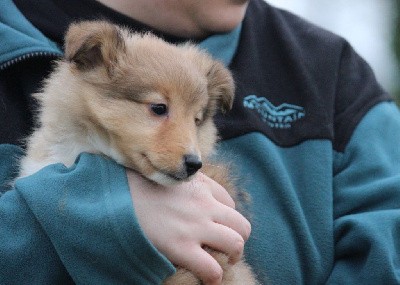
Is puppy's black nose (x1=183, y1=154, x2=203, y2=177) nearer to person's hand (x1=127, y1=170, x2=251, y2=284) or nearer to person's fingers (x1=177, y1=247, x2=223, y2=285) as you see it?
person's hand (x1=127, y1=170, x2=251, y2=284)

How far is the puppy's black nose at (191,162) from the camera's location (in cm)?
309

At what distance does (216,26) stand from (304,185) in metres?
0.78

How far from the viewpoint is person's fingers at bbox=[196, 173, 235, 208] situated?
11.2ft

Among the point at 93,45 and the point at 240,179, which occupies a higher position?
the point at 93,45

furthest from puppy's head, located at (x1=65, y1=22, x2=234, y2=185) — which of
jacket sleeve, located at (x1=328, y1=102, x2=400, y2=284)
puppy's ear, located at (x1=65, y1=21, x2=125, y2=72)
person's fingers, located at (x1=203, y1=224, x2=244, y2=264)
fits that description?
jacket sleeve, located at (x1=328, y1=102, x2=400, y2=284)

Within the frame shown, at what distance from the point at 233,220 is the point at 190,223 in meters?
0.19

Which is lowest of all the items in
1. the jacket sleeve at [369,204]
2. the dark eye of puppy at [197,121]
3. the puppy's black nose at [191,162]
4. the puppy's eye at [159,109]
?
the jacket sleeve at [369,204]

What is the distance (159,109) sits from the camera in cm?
322

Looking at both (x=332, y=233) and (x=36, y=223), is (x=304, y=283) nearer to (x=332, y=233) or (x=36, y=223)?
(x=332, y=233)

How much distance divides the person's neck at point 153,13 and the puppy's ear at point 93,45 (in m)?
0.57

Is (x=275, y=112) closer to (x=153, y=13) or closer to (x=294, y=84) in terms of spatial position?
(x=294, y=84)

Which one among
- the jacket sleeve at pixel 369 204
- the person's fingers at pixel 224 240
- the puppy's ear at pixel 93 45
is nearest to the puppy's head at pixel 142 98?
the puppy's ear at pixel 93 45

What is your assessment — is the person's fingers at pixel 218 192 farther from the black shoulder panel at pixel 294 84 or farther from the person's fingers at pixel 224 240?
the black shoulder panel at pixel 294 84

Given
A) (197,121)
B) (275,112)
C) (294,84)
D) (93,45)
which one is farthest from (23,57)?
(294,84)
